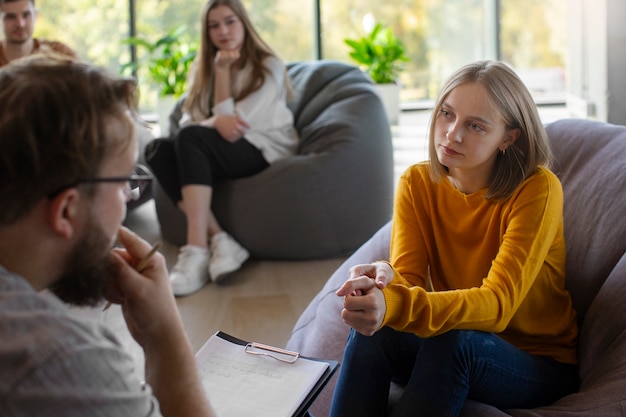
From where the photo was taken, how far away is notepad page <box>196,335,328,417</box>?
58.0 inches

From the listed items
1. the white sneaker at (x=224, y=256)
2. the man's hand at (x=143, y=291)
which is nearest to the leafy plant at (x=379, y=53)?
the white sneaker at (x=224, y=256)

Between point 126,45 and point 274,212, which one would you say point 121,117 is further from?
point 126,45

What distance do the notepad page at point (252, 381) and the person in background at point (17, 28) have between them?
2.67 meters

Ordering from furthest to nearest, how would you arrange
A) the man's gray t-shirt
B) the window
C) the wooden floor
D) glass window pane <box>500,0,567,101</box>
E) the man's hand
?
1. glass window pane <box>500,0,567,101</box>
2. the window
3. the wooden floor
4. the man's hand
5. the man's gray t-shirt

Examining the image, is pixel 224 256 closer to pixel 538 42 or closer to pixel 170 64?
pixel 170 64

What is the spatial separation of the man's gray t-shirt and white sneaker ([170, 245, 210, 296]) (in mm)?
2267

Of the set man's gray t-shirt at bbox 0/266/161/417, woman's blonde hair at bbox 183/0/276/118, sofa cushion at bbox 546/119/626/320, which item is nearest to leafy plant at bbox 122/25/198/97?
woman's blonde hair at bbox 183/0/276/118

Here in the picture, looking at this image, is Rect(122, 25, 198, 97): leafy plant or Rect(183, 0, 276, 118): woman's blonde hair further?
Rect(122, 25, 198, 97): leafy plant

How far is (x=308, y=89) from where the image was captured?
3.99m

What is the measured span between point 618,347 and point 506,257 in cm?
31

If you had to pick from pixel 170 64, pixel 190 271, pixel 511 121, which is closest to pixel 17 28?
pixel 190 271

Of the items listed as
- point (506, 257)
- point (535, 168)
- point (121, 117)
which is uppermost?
point (121, 117)

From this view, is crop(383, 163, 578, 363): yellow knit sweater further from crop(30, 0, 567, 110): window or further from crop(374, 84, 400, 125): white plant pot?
crop(30, 0, 567, 110): window

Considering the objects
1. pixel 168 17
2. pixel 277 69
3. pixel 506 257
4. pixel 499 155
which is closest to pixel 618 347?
pixel 506 257
